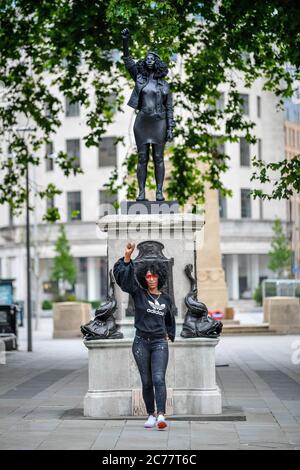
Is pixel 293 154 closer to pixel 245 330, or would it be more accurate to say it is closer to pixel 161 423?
pixel 245 330

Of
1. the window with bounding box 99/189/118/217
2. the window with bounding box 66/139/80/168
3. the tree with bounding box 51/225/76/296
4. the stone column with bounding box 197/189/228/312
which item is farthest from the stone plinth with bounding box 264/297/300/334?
the window with bounding box 66/139/80/168

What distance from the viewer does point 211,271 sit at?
43500 mm

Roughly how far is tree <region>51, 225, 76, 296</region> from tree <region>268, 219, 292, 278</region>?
15.8 m

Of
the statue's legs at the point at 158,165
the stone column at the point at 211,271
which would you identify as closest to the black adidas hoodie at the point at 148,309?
the statue's legs at the point at 158,165

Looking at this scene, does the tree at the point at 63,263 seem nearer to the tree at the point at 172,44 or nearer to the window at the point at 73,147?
the window at the point at 73,147

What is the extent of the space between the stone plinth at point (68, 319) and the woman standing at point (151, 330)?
3023 cm

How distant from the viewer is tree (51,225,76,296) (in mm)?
81562

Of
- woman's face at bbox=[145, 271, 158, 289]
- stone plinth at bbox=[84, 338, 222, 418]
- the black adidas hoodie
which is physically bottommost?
stone plinth at bbox=[84, 338, 222, 418]

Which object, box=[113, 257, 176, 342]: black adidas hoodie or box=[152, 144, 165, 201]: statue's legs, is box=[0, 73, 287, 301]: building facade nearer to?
box=[152, 144, 165, 201]: statue's legs

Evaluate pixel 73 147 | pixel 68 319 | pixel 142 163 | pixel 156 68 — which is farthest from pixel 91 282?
pixel 156 68

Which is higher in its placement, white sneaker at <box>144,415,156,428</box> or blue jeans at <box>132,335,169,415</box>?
blue jeans at <box>132,335,169,415</box>

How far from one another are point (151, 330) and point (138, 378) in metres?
1.53

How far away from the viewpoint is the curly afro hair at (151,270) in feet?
41.7

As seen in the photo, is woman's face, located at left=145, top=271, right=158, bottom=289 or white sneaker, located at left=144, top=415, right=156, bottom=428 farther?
woman's face, located at left=145, top=271, right=158, bottom=289
